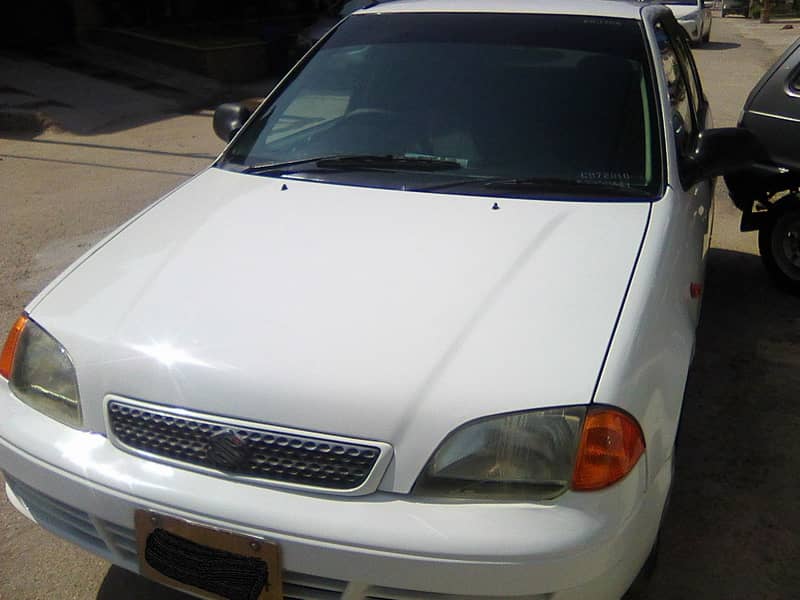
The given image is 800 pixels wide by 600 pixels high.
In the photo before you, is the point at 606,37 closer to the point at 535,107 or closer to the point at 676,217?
the point at 535,107

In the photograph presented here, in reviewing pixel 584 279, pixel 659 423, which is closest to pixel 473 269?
pixel 584 279

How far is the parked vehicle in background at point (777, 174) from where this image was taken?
4711 millimetres

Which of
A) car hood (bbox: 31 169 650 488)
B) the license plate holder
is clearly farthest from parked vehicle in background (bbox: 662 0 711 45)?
the license plate holder

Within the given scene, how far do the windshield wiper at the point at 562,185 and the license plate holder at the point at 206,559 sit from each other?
144cm

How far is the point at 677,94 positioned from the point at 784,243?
1845mm

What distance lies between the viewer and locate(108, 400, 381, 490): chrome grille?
1888 mm

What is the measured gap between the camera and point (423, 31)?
11.1 feet

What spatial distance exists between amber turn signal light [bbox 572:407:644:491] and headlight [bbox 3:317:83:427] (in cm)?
124

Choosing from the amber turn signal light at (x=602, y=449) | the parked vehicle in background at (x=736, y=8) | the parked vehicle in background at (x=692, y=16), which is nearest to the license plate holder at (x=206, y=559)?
the amber turn signal light at (x=602, y=449)

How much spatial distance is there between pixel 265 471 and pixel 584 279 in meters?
0.97

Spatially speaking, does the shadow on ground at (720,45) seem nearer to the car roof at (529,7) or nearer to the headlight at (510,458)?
the car roof at (529,7)

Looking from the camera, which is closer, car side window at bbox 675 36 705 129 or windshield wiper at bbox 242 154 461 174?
windshield wiper at bbox 242 154 461 174

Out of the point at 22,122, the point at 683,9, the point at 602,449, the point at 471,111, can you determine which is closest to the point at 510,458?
the point at 602,449

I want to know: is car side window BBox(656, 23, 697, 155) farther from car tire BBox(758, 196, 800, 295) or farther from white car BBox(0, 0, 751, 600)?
car tire BBox(758, 196, 800, 295)
